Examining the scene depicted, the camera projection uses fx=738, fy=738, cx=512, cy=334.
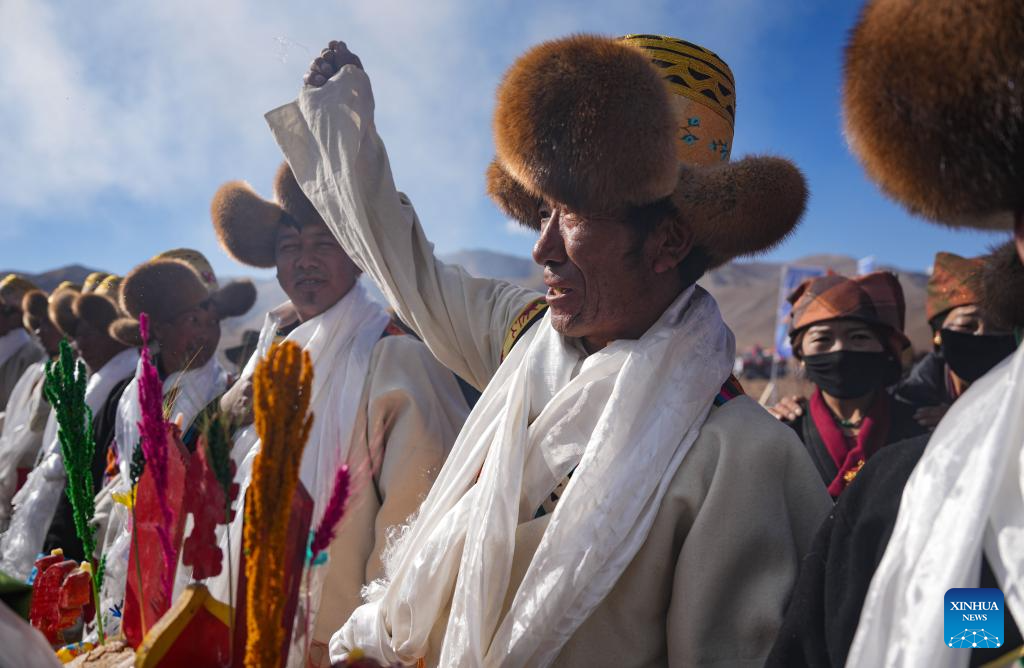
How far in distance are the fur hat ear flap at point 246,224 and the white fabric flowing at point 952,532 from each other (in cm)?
256

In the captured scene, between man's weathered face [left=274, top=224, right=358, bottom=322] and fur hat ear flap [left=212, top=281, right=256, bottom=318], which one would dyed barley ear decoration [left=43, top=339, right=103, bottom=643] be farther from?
fur hat ear flap [left=212, top=281, right=256, bottom=318]

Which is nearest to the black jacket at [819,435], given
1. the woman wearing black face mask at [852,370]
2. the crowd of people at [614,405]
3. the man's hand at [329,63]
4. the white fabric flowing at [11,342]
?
the woman wearing black face mask at [852,370]

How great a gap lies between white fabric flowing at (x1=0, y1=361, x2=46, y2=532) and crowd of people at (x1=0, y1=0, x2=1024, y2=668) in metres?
3.32

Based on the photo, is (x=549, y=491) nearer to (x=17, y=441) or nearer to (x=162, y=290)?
(x=162, y=290)

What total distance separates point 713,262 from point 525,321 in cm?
61

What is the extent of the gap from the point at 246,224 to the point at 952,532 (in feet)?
9.00

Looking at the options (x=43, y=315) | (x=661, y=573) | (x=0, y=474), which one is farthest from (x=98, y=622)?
(x=43, y=315)

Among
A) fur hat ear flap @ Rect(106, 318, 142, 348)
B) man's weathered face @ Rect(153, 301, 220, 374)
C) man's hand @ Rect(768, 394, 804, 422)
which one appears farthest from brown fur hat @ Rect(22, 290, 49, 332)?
man's hand @ Rect(768, 394, 804, 422)

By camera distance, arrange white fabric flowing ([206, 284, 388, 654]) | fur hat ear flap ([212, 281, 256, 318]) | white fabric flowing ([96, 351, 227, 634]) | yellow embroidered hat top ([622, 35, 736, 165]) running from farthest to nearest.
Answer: fur hat ear flap ([212, 281, 256, 318]) < white fabric flowing ([206, 284, 388, 654]) < yellow embroidered hat top ([622, 35, 736, 165]) < white fabric flowing ([96, 351, 227, 634])

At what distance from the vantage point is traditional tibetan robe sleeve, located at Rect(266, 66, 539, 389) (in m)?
2.19

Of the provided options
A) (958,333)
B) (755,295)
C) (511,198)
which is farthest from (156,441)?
(755,295)

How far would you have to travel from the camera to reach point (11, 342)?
275 inches

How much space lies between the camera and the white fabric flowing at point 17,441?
16.8 ft

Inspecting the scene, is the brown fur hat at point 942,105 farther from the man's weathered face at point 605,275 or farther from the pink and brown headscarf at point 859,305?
the pink and brown headscarf at point 859,305
